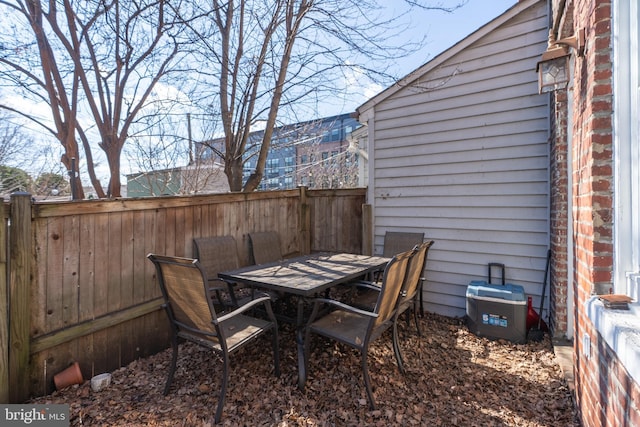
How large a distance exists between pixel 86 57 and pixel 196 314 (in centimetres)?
374

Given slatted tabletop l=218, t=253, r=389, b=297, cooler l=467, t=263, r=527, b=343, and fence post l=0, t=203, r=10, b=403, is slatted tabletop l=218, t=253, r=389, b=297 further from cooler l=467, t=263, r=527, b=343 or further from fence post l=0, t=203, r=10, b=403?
fence post l=0, t=203, r=10, b=403

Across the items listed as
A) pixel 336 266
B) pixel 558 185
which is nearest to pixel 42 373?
pixel 336 266

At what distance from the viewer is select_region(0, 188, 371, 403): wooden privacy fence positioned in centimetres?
222

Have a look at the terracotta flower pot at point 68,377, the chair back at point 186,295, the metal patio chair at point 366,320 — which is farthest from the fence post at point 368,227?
the terracotta flower pot at point 68,377

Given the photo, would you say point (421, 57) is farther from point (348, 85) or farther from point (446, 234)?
point (446, 234)

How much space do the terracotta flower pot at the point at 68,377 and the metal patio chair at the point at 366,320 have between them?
5.54 feet

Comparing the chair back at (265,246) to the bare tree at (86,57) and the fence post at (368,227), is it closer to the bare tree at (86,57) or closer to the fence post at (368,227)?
the fence post at (368,227)

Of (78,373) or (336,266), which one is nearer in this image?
(78,373)

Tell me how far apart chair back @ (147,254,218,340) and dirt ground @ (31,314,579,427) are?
49cm

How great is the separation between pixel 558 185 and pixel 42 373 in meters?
4.37

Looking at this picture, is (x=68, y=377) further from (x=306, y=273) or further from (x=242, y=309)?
(x=306, y=273)

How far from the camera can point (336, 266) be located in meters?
3.48

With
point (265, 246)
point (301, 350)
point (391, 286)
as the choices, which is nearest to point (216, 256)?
point (265, 246)

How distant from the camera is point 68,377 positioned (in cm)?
248
